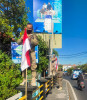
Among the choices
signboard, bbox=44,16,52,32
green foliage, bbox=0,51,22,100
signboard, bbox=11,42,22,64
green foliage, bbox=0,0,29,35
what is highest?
signboard, bbox=44,16,52,32

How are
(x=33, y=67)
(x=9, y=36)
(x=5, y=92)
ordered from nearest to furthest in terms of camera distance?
(x=33, y=67), (x=5, y=92), (x=9, y=36)

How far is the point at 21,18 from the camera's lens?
9141 millimetres

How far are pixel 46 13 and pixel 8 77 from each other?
16.9 metres

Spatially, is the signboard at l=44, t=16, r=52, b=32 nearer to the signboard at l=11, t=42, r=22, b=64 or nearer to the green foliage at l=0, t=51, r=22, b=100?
the signboard at l=11, t=42, r=22, b=64

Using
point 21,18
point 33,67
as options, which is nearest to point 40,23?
point 21,18

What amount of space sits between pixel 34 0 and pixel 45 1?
68.2 inches

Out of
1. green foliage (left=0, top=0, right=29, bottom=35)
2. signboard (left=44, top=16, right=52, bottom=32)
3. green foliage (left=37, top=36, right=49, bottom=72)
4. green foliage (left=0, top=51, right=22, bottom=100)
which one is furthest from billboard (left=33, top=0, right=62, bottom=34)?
green foliage (left=0, top=51, right=22, bottom=100)

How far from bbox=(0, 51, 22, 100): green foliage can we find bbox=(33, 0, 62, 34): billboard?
1461 cm

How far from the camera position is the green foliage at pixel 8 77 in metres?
6.99

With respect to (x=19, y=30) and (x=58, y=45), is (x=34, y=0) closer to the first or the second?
(x=58, y=45)

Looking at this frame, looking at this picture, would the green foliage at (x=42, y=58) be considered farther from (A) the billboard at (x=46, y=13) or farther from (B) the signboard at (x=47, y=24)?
(A) the billboard at (x=46, y=13)

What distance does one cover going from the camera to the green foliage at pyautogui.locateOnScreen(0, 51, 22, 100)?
22.9 feet

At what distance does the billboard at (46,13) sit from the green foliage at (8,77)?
47.9 feet

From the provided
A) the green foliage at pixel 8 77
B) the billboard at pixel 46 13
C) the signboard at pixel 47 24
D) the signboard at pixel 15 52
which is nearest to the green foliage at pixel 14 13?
the signboard at pixel 15 52
